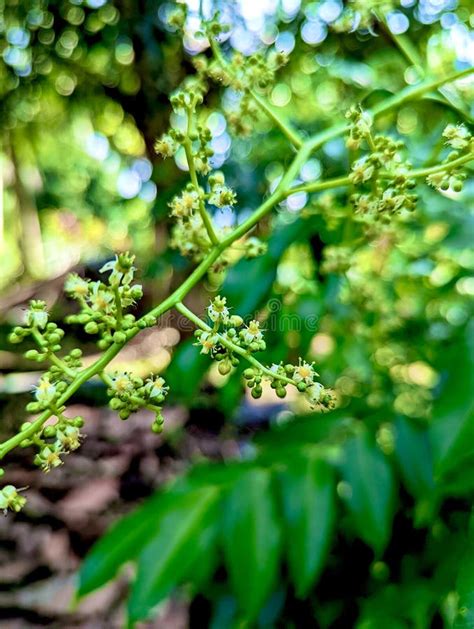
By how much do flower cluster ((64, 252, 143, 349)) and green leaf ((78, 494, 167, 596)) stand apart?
64 cm

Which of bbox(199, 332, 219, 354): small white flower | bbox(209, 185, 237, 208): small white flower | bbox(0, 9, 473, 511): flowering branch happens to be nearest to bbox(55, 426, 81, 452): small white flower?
bbox(0, 9, 473, 511): flowering branch

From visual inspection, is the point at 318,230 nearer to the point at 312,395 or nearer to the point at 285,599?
the point at 312,395

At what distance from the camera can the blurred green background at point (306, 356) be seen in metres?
0.95

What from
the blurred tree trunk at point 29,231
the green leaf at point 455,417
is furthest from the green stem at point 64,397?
the blurred tree trunk at point 29,231

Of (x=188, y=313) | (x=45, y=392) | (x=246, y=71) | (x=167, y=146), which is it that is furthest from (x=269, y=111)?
(x=45, y=392)

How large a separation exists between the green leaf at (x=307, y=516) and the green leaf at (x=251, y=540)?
0.08ft

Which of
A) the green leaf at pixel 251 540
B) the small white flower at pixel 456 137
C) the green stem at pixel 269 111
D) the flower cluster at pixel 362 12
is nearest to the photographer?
the small white flower at pixel 456 137

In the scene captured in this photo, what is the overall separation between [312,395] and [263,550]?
0.54m

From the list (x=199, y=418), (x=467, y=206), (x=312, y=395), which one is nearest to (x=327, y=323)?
(x=467, y=206)

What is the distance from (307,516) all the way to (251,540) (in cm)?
9

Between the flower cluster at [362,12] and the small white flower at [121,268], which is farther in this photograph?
the flower cluster at [362,12]

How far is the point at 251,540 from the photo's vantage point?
964 mm

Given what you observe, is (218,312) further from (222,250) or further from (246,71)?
(246,71)

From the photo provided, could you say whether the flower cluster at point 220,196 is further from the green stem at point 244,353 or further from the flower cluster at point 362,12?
the flower cluster at point 362,12
